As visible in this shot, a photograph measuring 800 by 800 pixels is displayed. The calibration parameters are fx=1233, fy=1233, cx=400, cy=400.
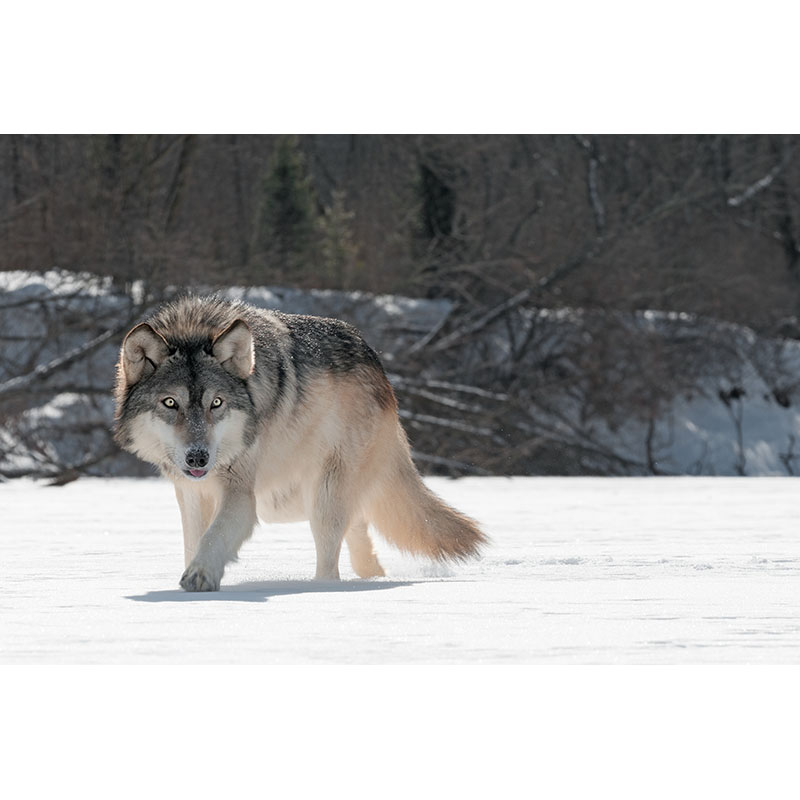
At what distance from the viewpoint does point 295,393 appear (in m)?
5.67

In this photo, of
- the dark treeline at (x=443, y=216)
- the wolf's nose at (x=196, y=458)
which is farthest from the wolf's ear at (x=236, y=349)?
the dark treeline at (x=443, y=216)

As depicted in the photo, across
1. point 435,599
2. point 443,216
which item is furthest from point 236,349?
point 443,216

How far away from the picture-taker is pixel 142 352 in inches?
201

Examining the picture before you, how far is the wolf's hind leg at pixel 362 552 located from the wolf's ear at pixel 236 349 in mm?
1258

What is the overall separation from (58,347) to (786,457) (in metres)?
9.75

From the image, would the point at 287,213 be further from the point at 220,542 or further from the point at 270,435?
the point at 220,542

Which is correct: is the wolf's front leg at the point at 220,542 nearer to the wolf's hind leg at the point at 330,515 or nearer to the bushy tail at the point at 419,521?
the wolf's hind leg at the point at 330,515

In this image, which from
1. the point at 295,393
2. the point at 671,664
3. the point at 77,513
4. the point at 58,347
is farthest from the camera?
the point at 58,347

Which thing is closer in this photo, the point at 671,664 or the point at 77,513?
the point at 671,664

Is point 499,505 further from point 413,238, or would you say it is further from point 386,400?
point 413,238

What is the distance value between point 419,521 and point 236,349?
1.45m

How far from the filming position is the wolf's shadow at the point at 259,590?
4777 mm

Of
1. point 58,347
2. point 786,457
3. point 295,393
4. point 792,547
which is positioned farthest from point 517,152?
point 295,393

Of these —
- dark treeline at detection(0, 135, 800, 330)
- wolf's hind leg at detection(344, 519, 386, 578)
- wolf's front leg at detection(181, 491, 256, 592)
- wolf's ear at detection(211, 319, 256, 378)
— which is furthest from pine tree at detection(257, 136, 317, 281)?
wolf's front leg at detection(181, 491, 256, 592)
